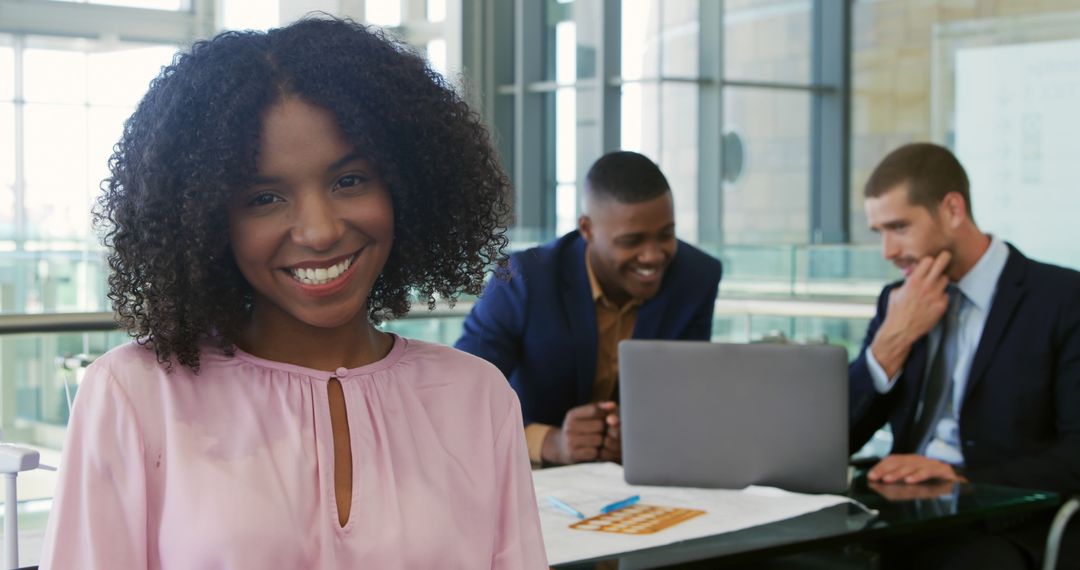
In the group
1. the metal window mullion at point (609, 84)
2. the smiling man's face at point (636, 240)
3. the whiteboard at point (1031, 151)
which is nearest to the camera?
the smiling man's face at point (636, 240)

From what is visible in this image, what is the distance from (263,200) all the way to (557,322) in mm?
1828

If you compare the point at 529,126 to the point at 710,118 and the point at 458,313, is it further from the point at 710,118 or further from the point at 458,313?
the point at 458,313

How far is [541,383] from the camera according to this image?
3.04 m

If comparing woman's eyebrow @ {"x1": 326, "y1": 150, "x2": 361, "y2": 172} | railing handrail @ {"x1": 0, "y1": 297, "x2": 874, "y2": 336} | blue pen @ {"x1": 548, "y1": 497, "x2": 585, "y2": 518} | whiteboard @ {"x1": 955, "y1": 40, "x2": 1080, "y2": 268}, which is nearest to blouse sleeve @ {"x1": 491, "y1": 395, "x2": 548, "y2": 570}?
woman's eyebrow @ {"x1": 326, "y1": 150, "x2": 361, "y2": 172}

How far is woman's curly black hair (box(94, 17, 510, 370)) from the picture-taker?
4.00 ft

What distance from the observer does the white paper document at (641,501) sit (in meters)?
1.92

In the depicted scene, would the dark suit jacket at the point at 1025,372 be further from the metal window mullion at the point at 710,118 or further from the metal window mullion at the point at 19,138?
the metal window mullion at the point at 19,138

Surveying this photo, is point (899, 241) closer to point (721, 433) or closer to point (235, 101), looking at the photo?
point (721, 433)

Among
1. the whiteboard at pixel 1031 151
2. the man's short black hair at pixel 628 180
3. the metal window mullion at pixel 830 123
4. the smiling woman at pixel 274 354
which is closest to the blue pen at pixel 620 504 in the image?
the smiling woman at pixel 274 354

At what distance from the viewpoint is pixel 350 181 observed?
4.19 feet

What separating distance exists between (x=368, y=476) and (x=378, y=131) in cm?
36

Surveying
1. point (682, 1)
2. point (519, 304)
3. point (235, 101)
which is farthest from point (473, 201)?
point (682, 1)

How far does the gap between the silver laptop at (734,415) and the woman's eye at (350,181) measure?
3.86 feet

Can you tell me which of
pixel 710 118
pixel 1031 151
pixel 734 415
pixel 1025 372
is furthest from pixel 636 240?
pixel 710 118
